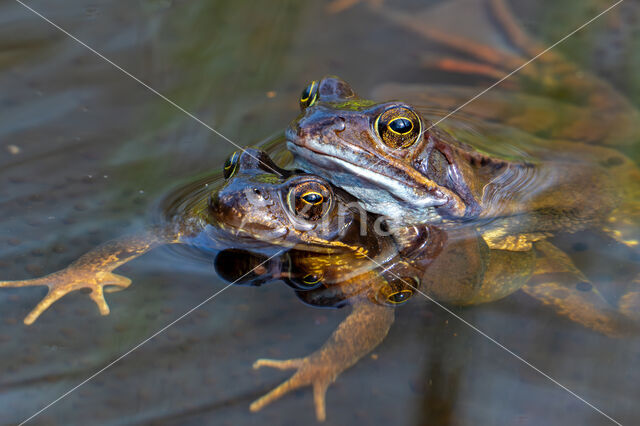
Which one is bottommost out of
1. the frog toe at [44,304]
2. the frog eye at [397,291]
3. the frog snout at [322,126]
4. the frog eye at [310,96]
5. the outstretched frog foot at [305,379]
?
the outstretched frog foot at [305,379]

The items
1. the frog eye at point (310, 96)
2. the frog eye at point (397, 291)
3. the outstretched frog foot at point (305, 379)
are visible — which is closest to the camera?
the outstretched frog foot at point (305, 379)

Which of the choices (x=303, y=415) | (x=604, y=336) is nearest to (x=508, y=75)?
(x=604, y=336)

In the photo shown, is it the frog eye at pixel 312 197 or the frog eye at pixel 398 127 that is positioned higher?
the frog eye at pixel 398 127

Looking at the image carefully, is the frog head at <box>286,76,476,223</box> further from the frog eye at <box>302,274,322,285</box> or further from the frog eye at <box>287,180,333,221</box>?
the frog eye at <box>302,274,322,285</box>

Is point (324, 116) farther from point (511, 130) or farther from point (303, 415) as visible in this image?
point (511, 130)
